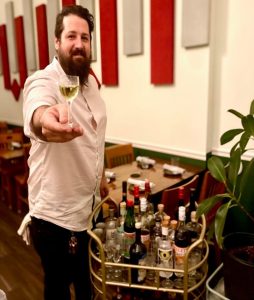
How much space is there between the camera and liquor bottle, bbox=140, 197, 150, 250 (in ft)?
4.01

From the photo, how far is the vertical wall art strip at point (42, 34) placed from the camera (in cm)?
364

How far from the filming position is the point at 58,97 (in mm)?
1144

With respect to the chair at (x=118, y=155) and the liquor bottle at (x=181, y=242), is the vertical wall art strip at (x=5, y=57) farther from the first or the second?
the liquor bottle at (x=181, y=242)

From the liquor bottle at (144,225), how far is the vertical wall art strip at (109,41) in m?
1.88

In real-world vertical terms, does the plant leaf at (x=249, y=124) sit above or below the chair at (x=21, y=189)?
above

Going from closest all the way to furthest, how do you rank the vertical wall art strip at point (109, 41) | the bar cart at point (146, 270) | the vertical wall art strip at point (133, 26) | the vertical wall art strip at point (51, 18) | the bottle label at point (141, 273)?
the bar cart at point (146, 270), the bottle label at point (141, 273), the vertical wall art strip at point (133, 26), the vertical wall art strip at point (109, 41), the vertical wall art strip at point (51, 18)

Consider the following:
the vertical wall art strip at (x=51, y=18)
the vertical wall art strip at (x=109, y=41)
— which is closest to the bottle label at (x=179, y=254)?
the vertical wall art strip at (x=109, y=41)

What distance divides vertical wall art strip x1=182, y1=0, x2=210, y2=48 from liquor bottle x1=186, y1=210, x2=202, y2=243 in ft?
4.66

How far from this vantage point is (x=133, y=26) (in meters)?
2.65

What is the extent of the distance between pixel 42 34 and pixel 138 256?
11.1ft

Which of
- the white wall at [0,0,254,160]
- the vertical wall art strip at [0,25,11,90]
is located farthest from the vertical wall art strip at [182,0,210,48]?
the vertical wall art strip at [0,25,11,90]

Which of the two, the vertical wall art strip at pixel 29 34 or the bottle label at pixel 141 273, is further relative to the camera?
the vertical wall art strip at pixel 29 34

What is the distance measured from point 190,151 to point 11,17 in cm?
353

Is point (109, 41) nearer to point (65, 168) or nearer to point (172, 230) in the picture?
point (65, 168)
